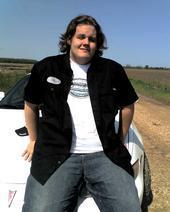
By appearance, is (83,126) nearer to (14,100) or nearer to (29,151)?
(29,151)

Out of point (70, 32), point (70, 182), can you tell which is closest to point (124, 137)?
point (70, 182)

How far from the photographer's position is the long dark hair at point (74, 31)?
3387 mm

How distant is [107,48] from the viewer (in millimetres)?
3605

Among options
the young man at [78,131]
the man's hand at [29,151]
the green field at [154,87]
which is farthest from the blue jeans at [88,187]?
the green field at [154,87]

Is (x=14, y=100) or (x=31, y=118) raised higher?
(x=31, y=118)

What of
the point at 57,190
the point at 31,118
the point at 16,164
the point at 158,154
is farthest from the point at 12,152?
the point at 158,154

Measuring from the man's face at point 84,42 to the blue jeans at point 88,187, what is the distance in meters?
0.73

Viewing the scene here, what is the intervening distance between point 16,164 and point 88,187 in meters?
0.63

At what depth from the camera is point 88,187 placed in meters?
3.35

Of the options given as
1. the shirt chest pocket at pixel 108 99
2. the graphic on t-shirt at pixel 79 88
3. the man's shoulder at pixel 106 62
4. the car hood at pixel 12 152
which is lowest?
the car hood at pixel 12 152

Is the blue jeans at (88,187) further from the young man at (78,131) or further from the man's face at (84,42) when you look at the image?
the man's face at (84,42)

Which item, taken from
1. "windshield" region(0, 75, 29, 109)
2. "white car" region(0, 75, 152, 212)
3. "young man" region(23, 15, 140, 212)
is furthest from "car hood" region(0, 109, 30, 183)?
"windshield" region(0, 75, 29, 109)

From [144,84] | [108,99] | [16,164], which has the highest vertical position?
[108,99]

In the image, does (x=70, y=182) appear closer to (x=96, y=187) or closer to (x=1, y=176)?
(x=96, y=187)
